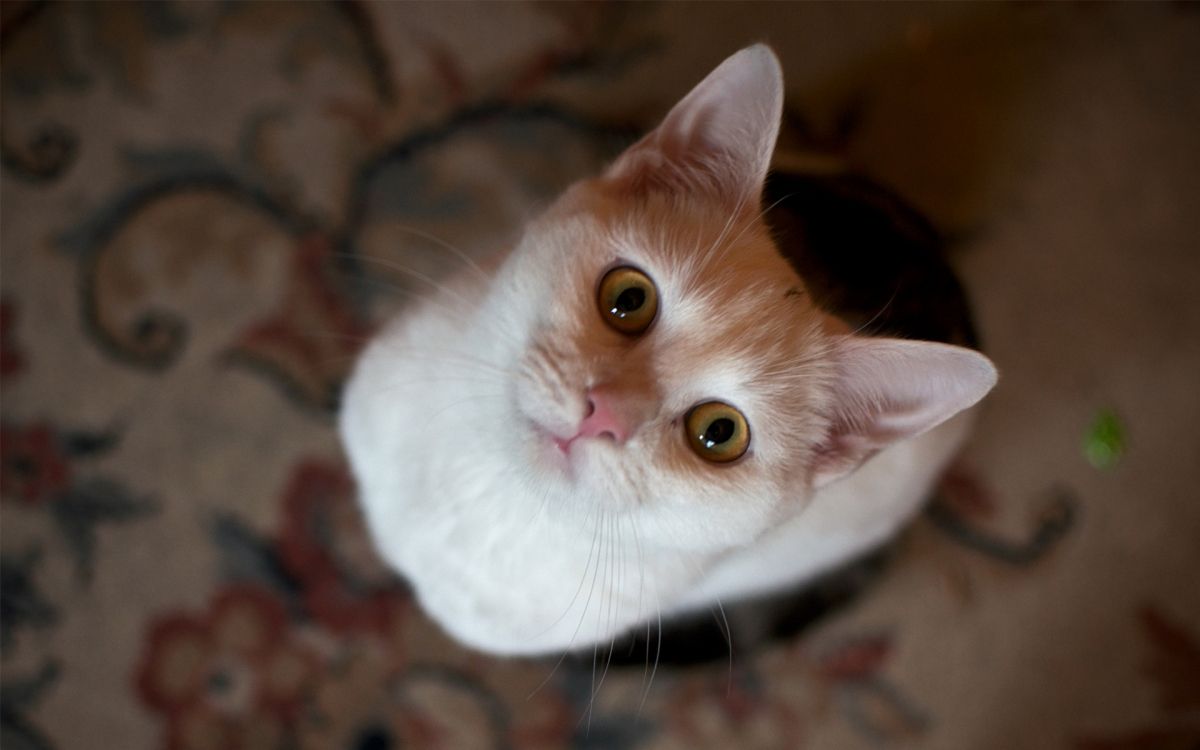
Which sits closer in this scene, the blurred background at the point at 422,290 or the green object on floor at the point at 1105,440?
the blurred background at the point at 422,290

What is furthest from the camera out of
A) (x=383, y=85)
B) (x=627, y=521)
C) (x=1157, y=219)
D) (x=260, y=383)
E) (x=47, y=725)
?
(x=1157, y=219)

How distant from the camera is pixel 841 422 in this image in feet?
3.41

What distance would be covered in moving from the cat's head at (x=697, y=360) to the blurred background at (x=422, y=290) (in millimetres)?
608

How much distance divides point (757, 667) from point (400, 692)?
0.76 meters

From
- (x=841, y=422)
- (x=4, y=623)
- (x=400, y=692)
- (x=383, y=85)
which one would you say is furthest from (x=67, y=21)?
(x=841, y=422)

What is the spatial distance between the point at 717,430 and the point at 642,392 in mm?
123

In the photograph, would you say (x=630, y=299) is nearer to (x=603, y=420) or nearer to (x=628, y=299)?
(x=628, y=299)

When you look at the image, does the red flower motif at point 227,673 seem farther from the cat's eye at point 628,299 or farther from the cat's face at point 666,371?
the cat's eye at point 628,299

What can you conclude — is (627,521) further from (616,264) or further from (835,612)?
(835,612)

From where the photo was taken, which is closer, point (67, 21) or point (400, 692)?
point (400, 692)

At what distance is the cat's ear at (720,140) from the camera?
36.2 inches

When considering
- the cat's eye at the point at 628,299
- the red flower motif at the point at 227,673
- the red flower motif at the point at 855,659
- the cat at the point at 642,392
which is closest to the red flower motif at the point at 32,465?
the red flower motif at the point at 227,673

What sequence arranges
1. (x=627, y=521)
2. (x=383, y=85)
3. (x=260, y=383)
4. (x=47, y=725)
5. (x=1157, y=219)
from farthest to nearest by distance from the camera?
(x=1157, y=219), (x=383, y=85), (x=260, y=383), (x=47, y=725), (x=627, y=521)

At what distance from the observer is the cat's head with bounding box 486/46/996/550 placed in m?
0.90
